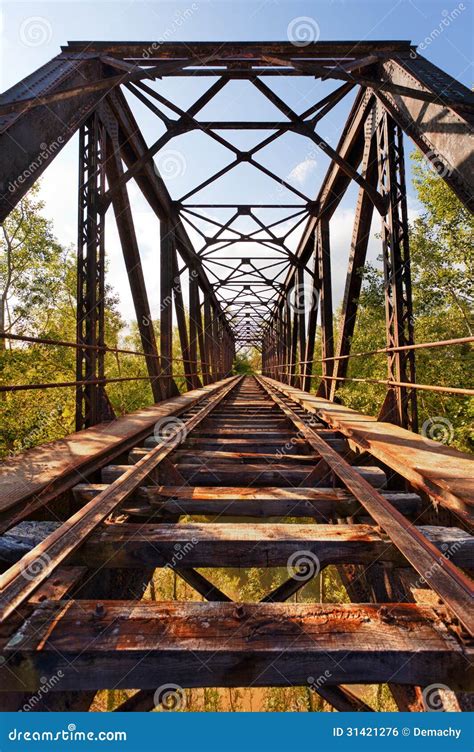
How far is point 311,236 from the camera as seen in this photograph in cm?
1264

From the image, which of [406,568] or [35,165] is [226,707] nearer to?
[406,568]

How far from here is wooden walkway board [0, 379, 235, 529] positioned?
2357 mm

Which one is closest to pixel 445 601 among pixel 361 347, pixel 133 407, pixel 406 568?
pixel 406 568

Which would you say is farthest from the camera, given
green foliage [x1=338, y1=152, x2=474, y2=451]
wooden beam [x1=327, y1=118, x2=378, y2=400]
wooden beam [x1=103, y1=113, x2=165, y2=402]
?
green foliage [x1=338, y1=152, x2=474, y2=451]

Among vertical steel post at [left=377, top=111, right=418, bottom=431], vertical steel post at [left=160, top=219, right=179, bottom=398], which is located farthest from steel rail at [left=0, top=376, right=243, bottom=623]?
vertical steel post at [left=160, top=219, right=179, bottom=398]

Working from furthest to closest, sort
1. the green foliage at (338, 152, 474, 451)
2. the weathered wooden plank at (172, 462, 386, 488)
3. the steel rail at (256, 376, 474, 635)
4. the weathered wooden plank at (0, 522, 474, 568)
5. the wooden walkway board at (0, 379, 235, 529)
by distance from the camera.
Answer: the green foliage at (338, 152, 474, 451)
the weathered wooden plank at (172, 462, 386, 488)
the wooden walkway board at (0, 379, 235, 529)
the weathered wooden plank at (0, 522, 474, 568)
the steel rail at (256, 376, 474, 635)

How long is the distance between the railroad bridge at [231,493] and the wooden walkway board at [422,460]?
0.9 inches

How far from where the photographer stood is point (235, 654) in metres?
1.25

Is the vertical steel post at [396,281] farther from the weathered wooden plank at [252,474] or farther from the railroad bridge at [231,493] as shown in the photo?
the weathered wooden plank at [252,474]

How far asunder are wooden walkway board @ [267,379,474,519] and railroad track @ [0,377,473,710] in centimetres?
22

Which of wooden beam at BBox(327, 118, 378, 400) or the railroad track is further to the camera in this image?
wooden beam at BBox(327, 118, 378, 400)

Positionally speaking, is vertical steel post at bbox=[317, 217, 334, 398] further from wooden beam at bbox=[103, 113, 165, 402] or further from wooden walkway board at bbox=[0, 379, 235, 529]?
wooden walkway board at bbox=[0, 379, 235, 529]

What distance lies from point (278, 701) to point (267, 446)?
1621 centimetres

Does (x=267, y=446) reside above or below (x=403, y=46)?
below
